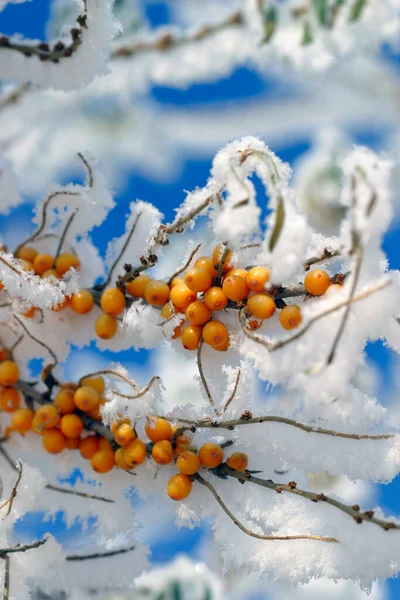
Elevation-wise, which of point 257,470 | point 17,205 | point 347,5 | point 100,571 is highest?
point 347,5

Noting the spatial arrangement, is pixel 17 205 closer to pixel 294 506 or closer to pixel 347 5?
pixel 294 506

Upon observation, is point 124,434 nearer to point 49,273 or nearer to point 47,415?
point 47,415

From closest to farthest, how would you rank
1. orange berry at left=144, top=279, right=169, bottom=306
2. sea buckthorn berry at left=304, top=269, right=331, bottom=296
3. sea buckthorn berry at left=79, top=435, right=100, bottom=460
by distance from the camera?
sea buckthorn berry at left=304, top=269, right=331, bottom=296 → orange berry at left=144, top=279, right=169, bottom=306 → sea buckthorn berry at left=79, top=435, right=100, bottom=460

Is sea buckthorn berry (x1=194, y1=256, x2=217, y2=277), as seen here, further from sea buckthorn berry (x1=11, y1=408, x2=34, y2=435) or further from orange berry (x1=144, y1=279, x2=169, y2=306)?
sea buckthorn berry (x1=11, y1=408, x2=34, y2=435)

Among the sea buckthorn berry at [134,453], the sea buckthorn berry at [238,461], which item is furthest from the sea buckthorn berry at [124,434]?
the sea buckthorn berry at [238,461]

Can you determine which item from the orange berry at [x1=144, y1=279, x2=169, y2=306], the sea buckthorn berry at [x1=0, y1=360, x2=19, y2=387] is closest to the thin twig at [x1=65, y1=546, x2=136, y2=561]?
the sea buckthorn berry at [x1=0, y1=360, x2=19, y2=387]

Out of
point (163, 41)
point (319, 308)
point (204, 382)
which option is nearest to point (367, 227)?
point (319, 308)

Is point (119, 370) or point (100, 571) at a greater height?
point (119, 370)
